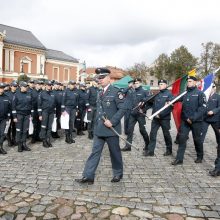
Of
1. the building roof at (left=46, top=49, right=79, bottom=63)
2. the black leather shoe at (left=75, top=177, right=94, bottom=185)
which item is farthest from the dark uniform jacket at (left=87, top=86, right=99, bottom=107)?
the building roof at (left=46, top=49, right=79, bottom=63)

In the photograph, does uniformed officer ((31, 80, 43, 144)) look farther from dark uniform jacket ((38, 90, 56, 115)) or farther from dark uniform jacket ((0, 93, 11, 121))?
dark uniform jacket ((0, 93, 11, 121))

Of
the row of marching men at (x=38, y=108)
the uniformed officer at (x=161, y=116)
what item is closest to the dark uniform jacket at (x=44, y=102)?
the row of marching men at (x=38, y=108)

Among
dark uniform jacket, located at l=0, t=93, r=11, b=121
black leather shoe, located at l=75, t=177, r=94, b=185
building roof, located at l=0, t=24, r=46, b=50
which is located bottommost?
black leather shoe, located at l=75, t=177, r=94, b=185

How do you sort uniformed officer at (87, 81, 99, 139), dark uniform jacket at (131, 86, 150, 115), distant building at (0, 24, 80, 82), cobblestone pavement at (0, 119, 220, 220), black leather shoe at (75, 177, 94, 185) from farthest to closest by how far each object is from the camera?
distant building at (0, 24, 80, 82) < uniformed officer at (87, 81, 99, 139) < dark uniform jacket at (131, 86, 150, 115) < black leather shoe at (75, 177, 94, 185) < cobblestone pavement at (0, 119, 220, 220)

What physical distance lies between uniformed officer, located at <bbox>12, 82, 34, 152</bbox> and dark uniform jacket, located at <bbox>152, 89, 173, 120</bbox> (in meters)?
3.55

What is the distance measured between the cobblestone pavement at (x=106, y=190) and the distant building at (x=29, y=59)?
52.1m

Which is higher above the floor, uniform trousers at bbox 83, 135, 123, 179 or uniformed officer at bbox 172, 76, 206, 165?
uniformed officer at bbox 172, 76, 206, 165

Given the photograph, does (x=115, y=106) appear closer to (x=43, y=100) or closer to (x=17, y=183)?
(x=17, y=183)

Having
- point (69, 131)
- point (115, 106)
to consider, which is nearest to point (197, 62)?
point (69, 131)

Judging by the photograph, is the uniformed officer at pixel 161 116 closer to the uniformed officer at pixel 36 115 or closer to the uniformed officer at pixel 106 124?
the uniformed officer at pixel 106 124

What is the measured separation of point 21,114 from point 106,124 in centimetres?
383

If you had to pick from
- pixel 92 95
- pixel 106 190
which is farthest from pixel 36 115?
pixel 106 190

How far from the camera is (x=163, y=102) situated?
8094mm

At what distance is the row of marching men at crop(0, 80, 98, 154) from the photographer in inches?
336
